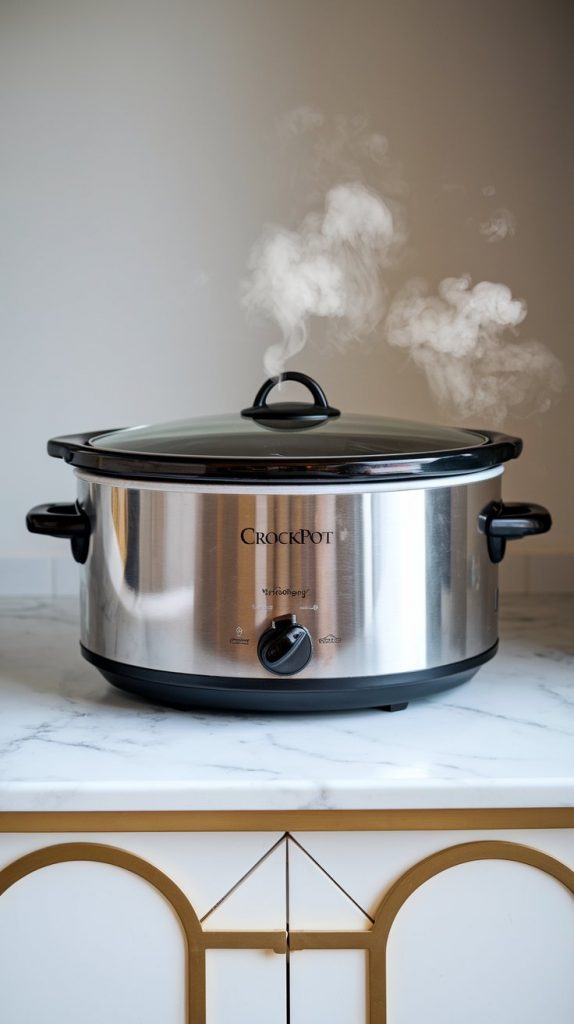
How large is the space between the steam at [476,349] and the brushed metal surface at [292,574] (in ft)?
1.72

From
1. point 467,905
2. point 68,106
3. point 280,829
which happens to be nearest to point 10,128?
point 68,106

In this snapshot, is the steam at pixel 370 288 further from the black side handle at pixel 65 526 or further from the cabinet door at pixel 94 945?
the cabinet door at pixel 94 945

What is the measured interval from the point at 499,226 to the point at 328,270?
0.90ft

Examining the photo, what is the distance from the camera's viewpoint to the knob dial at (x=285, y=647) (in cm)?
96

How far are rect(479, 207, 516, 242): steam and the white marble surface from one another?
0.65 m

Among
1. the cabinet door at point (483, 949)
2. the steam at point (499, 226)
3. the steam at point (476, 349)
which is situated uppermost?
the steam at point (499, 226)

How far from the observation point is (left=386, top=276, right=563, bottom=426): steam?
60.3 inches

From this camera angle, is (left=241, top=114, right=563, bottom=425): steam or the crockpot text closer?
the crockpot text

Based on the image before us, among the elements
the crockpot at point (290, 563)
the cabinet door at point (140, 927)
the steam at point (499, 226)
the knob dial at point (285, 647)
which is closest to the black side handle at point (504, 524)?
the crockpot at point (290, 563)

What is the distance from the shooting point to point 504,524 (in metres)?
1.08

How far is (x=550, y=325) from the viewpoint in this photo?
156cm

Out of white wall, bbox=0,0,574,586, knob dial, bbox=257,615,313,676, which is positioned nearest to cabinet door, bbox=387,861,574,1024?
knob dial, bbox=257,615,313,676

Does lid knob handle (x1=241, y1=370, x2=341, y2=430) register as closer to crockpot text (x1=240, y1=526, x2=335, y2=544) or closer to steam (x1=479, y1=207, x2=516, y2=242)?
crockpot text (x1=240, y1=526, x2=335, y2=544)

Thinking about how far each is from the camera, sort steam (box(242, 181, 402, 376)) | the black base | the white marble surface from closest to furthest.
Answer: the white marble surface < the black base < steam (box(242, 181, 402, 376))
